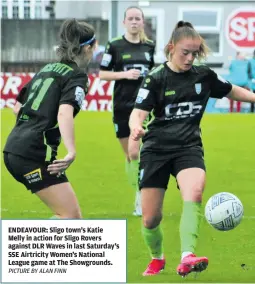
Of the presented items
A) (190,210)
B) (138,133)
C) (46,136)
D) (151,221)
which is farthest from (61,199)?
(190,210)

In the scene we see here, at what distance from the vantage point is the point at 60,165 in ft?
24.7

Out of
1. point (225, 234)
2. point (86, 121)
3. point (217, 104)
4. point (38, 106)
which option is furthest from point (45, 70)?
point (217, 104)

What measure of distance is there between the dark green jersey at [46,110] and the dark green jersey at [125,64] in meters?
3.95

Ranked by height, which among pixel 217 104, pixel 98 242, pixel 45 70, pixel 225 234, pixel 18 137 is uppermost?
pixel 45 70

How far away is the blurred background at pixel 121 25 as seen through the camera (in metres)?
31.8

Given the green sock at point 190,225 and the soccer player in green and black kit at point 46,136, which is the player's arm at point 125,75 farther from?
the green sock at point 190,225

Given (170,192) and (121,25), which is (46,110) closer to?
(170,192)

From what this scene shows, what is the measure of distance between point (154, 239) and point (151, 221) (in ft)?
0.68

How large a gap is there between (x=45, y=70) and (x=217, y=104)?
19.9 meters

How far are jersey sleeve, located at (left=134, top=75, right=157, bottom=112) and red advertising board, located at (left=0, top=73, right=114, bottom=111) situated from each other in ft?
55.8

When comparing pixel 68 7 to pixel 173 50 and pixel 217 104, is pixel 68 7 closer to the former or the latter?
pixel 217 104

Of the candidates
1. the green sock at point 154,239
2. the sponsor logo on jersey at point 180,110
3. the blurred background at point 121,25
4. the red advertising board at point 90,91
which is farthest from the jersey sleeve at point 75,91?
the blurred background at point 121,25

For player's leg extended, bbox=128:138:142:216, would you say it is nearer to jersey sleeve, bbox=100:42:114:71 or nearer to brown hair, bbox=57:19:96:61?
jersey sleeve, bbox=100:42:114:71

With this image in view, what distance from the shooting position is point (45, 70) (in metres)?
7.85
